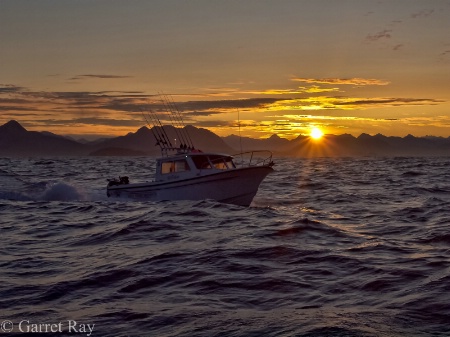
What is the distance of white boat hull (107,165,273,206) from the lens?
26281 mm

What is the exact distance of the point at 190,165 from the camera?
26922 millimetres

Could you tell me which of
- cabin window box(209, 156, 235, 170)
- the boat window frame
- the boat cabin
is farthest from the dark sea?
cabin window box(209, 156, 235, 170)

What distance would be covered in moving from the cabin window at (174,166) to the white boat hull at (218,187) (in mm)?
728

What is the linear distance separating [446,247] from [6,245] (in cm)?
1284

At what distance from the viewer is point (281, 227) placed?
19.6m

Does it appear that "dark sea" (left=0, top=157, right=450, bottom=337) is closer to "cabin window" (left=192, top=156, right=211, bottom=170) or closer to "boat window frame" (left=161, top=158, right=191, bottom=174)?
"cabin window" (left=192, top=156, right=211, bottom=170)

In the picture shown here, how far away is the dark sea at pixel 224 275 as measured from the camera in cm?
879

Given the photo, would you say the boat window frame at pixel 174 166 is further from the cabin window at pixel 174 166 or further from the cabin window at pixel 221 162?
the cabin window at pixel 221 162

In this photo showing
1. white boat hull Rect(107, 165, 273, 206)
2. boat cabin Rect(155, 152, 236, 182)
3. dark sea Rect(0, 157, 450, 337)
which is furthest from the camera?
boat cabin Rect(155, 152, 236, 182)

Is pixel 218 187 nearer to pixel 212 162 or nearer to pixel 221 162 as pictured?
pixel 212 162

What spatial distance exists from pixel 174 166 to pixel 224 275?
15.7 m

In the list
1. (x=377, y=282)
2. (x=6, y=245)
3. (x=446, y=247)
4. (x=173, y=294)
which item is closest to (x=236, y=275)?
Answer: (x=173, y=294)

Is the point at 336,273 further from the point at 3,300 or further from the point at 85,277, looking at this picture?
the point at 3,300

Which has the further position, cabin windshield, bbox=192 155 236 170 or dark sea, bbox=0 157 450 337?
cabin windshield, bbox=192 155 236 170
